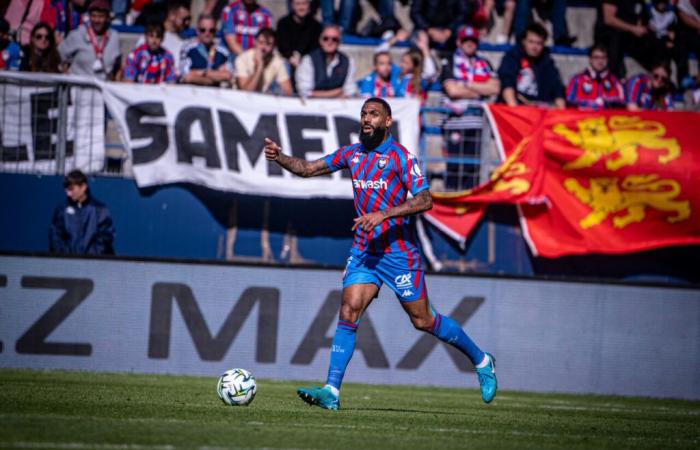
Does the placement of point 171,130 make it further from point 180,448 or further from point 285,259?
point 180,448

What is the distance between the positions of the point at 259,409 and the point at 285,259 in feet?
19.4

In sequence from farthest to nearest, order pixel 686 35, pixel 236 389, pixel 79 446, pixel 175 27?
pixel 686 35 → pixel 175 27 → pixel 236 389 → pixel 79 446

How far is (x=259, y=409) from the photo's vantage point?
862cm

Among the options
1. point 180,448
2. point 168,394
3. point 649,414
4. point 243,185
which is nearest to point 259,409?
point 168,394

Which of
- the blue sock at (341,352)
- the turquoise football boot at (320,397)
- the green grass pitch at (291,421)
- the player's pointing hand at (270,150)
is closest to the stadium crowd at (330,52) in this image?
the green grass pitch at (291,421)

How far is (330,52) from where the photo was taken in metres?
15.3

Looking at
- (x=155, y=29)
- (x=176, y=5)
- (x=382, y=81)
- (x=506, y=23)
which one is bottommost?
(x=382, y=81)

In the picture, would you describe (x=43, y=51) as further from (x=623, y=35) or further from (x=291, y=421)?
(x=623, y=35)

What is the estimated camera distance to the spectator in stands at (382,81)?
15.1 metres

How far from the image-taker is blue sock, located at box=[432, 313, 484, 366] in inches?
368

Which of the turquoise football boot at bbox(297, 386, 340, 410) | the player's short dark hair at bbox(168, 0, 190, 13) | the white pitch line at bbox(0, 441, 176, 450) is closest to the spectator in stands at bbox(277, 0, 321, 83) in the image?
the player's short dark hair at bbox(168, 0, 190, 13)

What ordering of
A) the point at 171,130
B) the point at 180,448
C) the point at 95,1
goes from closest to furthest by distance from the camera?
the point at 180,448 < the point at 171,130 < the point at 95,1

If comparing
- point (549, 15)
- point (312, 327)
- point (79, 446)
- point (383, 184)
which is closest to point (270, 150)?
point (383, 184)

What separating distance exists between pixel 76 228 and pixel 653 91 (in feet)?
29.0
